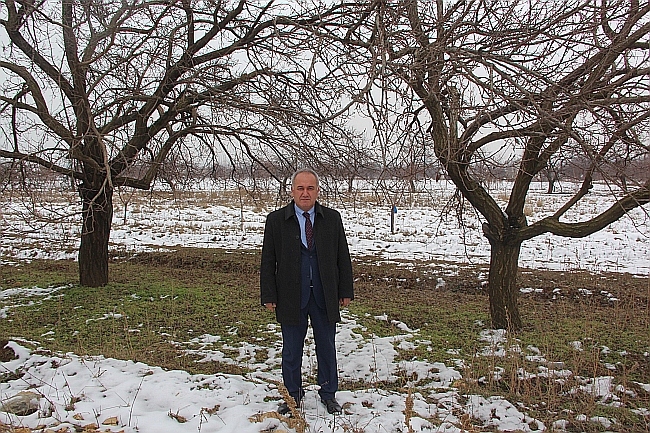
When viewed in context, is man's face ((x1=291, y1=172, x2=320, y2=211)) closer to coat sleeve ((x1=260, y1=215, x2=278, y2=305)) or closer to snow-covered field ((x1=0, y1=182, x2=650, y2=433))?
coat sleeve ((x1=260, y1=215, x2=278, y2=305))

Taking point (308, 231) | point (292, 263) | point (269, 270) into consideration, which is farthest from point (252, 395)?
point (308, 231)

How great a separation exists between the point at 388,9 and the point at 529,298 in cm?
572

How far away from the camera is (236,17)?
689 centimetres

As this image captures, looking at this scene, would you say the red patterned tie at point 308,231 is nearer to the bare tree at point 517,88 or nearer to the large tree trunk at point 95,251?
the bare tree at point 517,88

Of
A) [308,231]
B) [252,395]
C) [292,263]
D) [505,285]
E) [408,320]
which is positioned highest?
[308,231]

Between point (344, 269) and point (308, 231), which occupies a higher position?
point (308, 231)

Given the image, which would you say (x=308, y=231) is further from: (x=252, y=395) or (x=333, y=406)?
(x=252, y=395)

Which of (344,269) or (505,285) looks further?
(505,285)

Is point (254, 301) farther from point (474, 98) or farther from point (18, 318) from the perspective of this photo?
point (474, 98)

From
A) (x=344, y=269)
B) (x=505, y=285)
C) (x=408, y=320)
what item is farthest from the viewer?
(x=408, y=320)

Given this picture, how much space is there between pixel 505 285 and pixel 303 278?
3.59m

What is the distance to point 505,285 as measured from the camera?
584 centimetres

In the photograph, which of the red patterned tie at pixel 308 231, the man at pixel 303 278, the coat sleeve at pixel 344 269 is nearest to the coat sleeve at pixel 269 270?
the man at pixel 303 278

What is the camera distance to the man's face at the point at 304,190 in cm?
332
